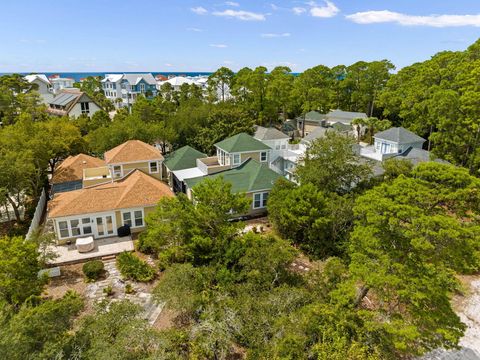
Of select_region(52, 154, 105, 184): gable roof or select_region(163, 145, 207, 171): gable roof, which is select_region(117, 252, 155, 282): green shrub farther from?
select_region(52, 154, 105, 184): gable roof

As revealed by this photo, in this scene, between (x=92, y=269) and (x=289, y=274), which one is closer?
(x=289, y=274)

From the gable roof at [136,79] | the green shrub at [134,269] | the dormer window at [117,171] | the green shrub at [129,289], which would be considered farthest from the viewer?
the gable roof at [136,79]

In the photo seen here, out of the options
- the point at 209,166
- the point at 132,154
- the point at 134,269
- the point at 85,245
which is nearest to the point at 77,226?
the point at 85,245

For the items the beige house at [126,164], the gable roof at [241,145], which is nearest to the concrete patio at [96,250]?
the beige house at [126,164]

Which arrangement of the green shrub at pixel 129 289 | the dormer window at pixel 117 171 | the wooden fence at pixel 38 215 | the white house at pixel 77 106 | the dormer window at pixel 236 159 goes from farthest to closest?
1. the white house at pixel 77 106
2. the dormer window at pixel 236 159
3. the dormer window at pixel 117 171
4. the wooden fence at pixel 38 215
5. the green shrub at pixel 129 289

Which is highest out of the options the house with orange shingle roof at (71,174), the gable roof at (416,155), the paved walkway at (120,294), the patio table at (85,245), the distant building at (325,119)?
the distant building at (325,119)

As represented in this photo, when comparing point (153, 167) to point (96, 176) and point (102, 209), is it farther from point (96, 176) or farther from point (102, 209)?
point (102, 209)

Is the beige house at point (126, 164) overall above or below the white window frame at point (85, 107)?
below

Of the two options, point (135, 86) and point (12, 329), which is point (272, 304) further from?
point (135, 86)

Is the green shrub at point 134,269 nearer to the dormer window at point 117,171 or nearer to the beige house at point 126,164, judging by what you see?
the beige house at point 126,164
